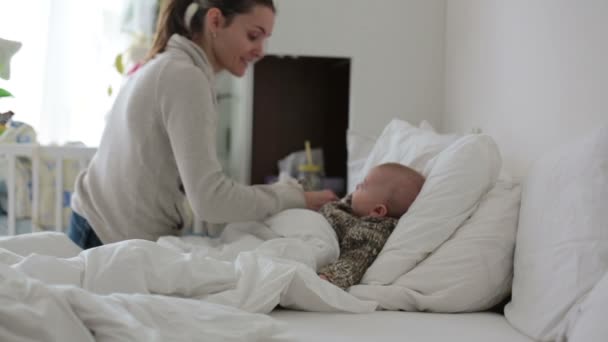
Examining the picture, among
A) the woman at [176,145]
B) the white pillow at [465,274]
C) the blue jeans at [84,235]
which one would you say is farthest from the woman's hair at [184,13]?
the white pillow at [465,274]

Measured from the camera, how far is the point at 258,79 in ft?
8.82

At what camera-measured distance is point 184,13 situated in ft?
5.39

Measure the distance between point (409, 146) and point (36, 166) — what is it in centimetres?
113

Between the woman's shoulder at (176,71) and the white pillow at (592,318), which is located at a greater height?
the woman's shoulder at (176,71)

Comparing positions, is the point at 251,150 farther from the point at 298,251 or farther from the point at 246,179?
the point at 298,251

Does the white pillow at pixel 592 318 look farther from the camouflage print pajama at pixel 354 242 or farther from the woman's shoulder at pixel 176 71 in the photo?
the woman's shoulder at pixel 176 71

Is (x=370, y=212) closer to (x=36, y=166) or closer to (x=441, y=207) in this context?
(x=441, y=207)

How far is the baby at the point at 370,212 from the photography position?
128 cm

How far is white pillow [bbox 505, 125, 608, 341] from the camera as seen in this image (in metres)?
0.95

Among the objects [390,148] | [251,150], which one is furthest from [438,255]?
[251,150]

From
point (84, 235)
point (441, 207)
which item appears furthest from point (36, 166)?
point (441, 207)

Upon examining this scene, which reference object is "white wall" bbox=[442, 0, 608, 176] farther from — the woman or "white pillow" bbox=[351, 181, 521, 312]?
the woman

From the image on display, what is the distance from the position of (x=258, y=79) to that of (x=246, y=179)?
1.65 feet

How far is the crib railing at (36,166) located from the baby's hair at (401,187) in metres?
1.03
